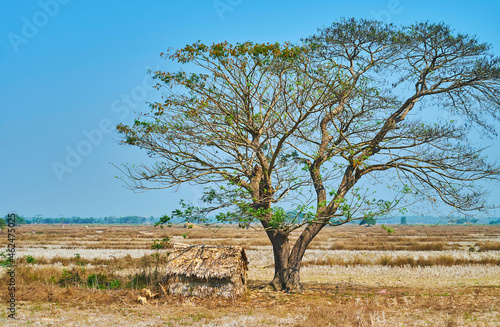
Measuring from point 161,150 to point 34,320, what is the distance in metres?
6.24

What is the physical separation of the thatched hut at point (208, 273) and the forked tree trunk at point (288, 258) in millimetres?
1532

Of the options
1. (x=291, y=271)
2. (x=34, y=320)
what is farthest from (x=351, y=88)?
(x=34, y=320)

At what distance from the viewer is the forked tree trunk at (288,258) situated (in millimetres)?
14219

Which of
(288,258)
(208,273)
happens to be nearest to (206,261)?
(208,273)

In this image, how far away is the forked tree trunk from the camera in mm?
14219

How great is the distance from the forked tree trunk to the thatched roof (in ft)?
4.45

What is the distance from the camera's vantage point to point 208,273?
1268 cm

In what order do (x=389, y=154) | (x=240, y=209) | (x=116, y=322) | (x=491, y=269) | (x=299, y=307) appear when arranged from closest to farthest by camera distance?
(x=116, y=322), (x=299, y=307), (x=240, y=209), (x=389, y=154), (x=491, y=269)

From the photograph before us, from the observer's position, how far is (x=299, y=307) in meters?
11.7

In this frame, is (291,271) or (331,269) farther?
(331,269)

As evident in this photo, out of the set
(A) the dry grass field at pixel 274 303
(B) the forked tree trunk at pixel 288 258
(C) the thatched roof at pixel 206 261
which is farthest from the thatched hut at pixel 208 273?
(B) the forked tree trunk at pixel 288 258

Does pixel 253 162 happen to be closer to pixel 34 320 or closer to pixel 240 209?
pixel 240 209

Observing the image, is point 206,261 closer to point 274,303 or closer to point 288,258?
point 274,303

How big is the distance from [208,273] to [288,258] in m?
3.15
